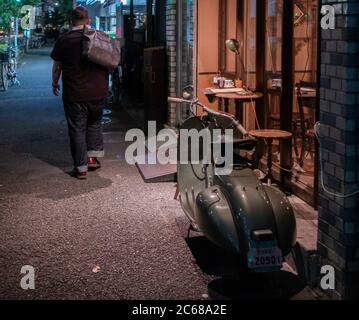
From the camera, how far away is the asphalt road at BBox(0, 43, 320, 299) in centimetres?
513

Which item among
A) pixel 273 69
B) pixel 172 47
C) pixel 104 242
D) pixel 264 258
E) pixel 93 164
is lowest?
pixel 104 242

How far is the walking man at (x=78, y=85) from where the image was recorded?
28.6ft

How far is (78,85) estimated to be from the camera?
8750 millimetres

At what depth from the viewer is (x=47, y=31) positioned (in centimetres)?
8144

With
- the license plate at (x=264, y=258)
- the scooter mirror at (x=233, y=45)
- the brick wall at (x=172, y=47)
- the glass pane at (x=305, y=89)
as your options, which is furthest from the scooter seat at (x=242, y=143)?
the brick wall at (x=172, y=47)

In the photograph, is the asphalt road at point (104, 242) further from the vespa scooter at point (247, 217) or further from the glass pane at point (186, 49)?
the glass pane at point (186, 49)

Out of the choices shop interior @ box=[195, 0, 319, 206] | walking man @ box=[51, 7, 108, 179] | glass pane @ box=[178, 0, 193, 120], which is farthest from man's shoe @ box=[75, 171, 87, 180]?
glass pane @ box=[178, 0, 193, 120]

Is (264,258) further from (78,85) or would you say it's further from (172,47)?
(172,47)

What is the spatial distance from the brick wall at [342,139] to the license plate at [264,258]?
0.49m

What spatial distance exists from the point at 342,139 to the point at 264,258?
1.02m

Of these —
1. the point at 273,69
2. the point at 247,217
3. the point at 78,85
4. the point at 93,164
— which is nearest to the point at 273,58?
the point at 273,69
